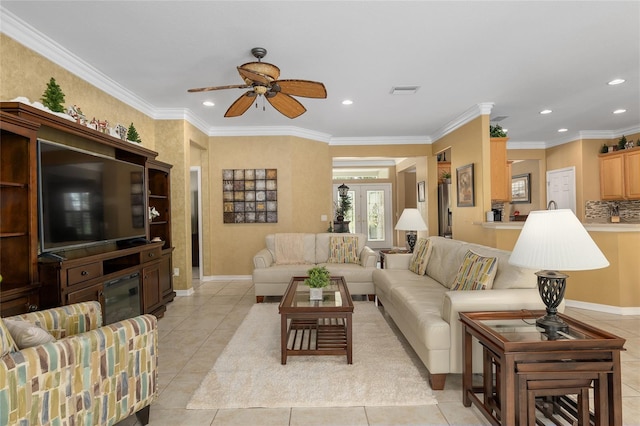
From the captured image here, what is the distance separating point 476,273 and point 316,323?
1.61 metres

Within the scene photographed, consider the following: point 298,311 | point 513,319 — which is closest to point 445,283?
point 513,319

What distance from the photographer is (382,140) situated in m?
6.99

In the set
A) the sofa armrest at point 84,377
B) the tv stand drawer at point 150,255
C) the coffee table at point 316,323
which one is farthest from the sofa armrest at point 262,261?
the sofa armrest at point 84,377

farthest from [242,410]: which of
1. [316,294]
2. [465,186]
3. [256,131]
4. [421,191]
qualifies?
[421,191]

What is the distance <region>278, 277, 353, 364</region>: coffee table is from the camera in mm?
2756

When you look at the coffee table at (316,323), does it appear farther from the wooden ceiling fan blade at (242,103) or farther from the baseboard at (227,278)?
the baseboard at (227,278)

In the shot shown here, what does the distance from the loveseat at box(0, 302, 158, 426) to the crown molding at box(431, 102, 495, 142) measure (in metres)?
4.88

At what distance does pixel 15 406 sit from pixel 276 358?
1798mm

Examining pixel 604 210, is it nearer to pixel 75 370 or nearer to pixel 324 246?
pixel 324 246

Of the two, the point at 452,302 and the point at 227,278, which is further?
the point at 227,278

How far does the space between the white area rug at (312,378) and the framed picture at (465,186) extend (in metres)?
2.91

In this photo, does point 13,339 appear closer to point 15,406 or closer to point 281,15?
point 15,406

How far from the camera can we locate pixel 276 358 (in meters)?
2.86

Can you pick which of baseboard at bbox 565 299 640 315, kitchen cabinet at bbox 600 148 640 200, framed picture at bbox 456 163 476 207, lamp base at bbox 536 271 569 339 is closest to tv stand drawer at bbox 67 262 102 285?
lamp base at bbox 536 271 569 339
